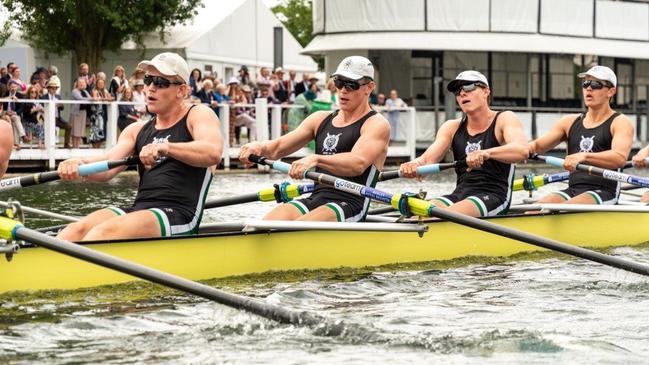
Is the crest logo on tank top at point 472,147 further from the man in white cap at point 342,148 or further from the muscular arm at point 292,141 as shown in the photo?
the muscular arm at point 292,141

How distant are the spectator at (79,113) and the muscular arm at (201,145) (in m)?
14.6

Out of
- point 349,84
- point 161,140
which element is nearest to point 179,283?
point 161,140

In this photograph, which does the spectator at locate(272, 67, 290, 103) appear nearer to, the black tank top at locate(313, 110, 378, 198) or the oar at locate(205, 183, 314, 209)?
the oar at locate(205, 183, 314, 209)

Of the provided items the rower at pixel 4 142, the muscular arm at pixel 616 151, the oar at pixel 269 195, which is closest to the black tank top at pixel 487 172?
the muscular arm at pixel 616 151

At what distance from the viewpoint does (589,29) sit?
39719 millimetres

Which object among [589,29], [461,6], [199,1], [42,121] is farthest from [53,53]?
[42,121]

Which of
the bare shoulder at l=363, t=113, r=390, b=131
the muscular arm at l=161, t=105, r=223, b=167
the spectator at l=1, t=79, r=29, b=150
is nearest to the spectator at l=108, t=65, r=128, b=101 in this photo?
the spectator at l=1, t=79, r=29, b=150

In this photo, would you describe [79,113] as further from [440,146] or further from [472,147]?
[472,147]

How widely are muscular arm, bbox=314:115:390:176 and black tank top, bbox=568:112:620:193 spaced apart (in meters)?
3.32

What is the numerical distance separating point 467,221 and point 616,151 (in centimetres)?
349

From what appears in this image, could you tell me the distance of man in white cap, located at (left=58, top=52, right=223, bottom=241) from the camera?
10.3 m

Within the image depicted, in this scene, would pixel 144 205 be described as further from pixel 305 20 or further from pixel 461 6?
pixel 305 20

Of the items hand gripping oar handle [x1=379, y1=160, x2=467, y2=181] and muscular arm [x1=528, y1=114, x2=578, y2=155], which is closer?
hand gripping oar handle [x1=379, y1=160, x2=467, y2=181]

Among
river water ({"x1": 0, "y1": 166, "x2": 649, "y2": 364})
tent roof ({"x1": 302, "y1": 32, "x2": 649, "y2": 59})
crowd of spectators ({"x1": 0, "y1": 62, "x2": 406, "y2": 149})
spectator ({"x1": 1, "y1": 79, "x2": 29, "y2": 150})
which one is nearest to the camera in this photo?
river water ({"x1": 0, "y1": 166, "x2": 649, "y2": 364})
